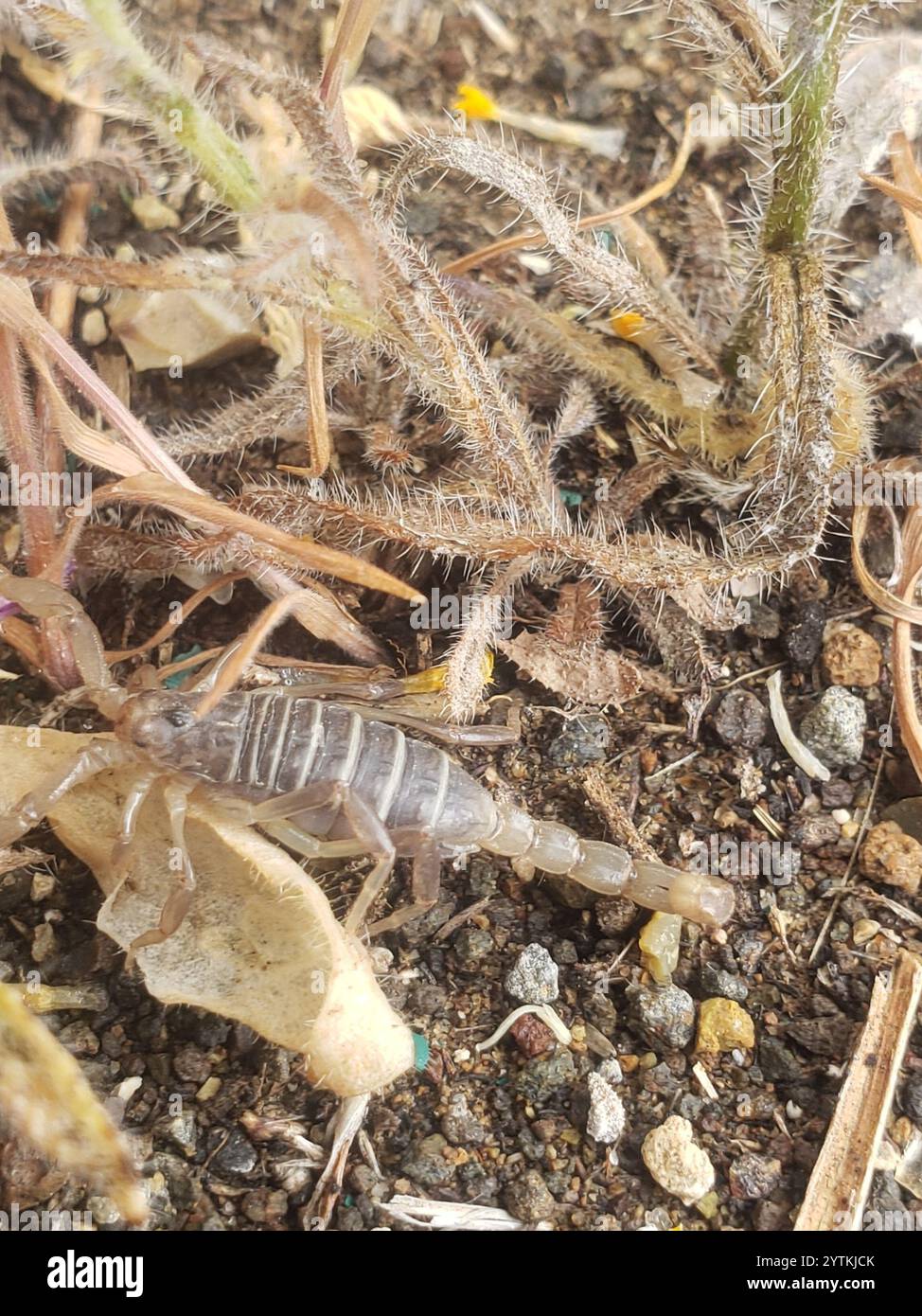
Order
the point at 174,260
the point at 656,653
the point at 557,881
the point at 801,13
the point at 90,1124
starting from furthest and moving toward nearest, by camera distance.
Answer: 1. the point at 656,653
2. the point at 557,881
3. the point at 174,260
4. the point at 801,13
5. the point at 90,1124

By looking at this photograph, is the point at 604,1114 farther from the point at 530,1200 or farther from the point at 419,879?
the point at 419,879

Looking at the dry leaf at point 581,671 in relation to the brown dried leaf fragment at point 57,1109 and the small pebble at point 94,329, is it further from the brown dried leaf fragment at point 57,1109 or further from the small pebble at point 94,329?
the small pebble at point 94,329

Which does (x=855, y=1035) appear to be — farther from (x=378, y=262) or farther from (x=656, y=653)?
(x=378, y=262)

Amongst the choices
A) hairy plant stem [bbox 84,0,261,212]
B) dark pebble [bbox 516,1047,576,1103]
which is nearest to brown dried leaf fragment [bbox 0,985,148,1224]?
dark pebble [bbox 516,1047,576,1103]

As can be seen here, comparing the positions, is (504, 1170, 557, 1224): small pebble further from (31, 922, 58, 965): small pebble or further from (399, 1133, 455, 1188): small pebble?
(31, 922, 58, 965): small pebble

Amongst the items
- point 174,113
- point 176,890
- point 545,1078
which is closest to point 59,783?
point 176,890
